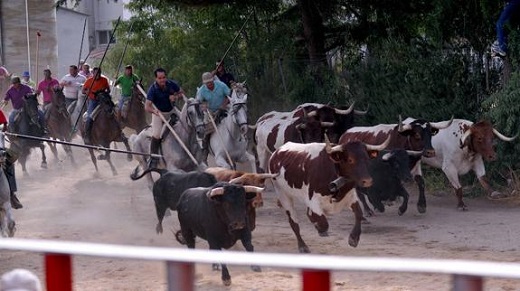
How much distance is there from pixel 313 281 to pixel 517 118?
13.1 metres

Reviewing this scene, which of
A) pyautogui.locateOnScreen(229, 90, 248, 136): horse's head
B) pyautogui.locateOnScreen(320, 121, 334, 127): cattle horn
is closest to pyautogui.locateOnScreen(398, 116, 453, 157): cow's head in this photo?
pyautogui.locateOnScreen(320, 121, 334, 127): cattle horn

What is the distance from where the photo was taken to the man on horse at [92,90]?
2105cm

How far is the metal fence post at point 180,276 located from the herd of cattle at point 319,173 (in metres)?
6.73

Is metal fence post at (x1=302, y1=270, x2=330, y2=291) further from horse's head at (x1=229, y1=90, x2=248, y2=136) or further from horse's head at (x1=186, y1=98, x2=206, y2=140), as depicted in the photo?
horse's head at (x1=229, y1=90, x2=248, y2=136)

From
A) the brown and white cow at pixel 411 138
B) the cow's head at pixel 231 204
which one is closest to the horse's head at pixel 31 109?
the brown and white cow at pixel 411 138

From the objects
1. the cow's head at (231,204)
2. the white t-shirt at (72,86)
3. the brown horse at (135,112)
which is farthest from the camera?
the white t-shirt at (72,86)

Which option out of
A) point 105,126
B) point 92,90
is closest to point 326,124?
point 105,126

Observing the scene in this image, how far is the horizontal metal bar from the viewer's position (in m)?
2.99

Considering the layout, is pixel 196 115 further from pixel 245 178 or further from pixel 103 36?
pixel 103 36

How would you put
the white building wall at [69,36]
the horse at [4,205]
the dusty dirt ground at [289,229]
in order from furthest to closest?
the white building wall at [69,36] < the horse at [4,205] < the dusty dirt ground at [289,229]

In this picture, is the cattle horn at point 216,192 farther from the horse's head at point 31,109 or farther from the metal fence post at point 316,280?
the horse's head at point 31,109

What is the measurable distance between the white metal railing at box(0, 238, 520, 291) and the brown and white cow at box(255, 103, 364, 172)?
1253 centimetres

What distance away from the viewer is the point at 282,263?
10.4 ft

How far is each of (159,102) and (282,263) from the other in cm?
1288
